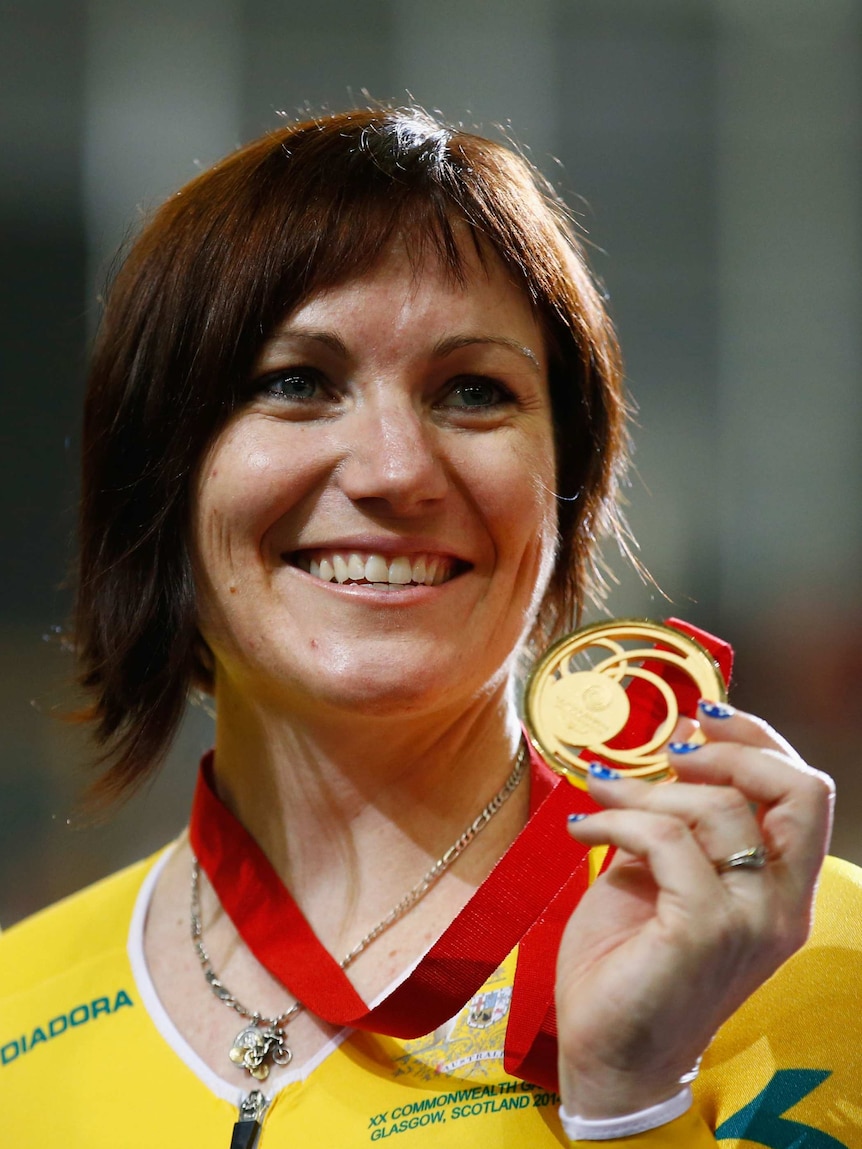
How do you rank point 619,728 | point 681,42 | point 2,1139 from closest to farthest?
point 619,728 < point 2,1139 < point 681,42

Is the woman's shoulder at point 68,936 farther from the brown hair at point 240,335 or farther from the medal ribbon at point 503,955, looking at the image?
the medal ribbon at point 503,955

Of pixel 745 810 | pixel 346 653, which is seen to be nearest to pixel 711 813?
pixel 745 810

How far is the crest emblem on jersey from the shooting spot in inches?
66.6

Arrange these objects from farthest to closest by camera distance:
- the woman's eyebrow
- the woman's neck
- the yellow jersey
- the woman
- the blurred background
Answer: the blurred background < the woman's neck < the woman's eyebrow < the woman < the yellow jersey

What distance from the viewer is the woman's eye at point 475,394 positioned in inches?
72.4

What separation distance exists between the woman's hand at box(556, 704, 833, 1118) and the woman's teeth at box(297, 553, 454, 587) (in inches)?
23.1

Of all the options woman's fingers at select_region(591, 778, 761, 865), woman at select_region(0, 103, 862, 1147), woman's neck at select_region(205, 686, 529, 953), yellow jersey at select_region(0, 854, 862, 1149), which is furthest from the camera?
woman's neck at select_region(205, 686, 529, 953)

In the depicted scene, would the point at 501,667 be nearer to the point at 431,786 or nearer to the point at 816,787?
the point at 431,786

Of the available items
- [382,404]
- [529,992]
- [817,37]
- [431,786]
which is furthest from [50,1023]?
[817,37]

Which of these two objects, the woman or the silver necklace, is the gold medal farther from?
the silver necklace

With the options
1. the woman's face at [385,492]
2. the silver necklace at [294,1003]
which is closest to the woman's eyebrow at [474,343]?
the woman's face at [385,492]

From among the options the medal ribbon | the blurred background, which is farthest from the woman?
the blurred background

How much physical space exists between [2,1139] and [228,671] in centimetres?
71

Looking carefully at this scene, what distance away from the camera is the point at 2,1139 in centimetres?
184
